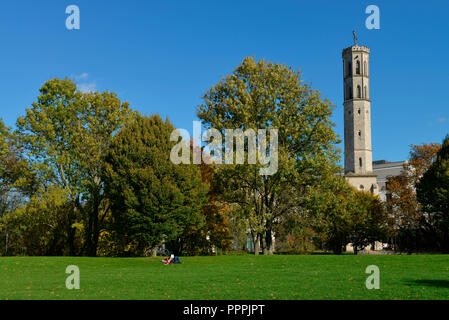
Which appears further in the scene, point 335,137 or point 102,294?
point 335,137

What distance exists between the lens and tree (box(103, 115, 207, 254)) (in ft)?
125

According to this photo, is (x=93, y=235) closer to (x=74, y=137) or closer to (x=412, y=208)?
(x=74, y=137)

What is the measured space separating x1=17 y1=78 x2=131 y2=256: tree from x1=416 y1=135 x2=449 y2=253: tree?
3204 centimetres

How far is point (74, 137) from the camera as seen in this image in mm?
46156

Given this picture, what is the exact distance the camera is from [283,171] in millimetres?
37969

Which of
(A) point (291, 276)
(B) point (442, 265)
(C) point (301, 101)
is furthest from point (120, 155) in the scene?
(B) point (442, 265)

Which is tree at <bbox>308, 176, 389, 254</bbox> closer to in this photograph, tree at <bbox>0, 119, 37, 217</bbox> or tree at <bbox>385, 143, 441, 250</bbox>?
tree at <bbox>385, 143, 441, 250</bbox>

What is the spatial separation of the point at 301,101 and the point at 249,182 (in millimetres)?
8466

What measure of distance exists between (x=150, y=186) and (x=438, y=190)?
29155 millimetres

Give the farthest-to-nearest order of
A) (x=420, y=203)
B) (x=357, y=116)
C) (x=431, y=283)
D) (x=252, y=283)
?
(x=357, y=116)
(x=420, y=203)
(x=252, y=283)
(x=431, y=283)

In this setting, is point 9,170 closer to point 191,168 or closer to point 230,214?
point 191,168

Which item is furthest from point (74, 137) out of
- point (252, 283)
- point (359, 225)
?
point (359, 225)

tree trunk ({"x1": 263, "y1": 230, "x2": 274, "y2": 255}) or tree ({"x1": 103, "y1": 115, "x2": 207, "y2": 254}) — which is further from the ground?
tree ({"x1": 103, "y1": 115, "x2": 207, "y2": 254})

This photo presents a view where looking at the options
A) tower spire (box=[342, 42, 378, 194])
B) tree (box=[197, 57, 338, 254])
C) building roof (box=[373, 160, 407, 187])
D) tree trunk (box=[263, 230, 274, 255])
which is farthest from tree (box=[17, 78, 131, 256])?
building roof (box=[373, 160, 407, 187])
